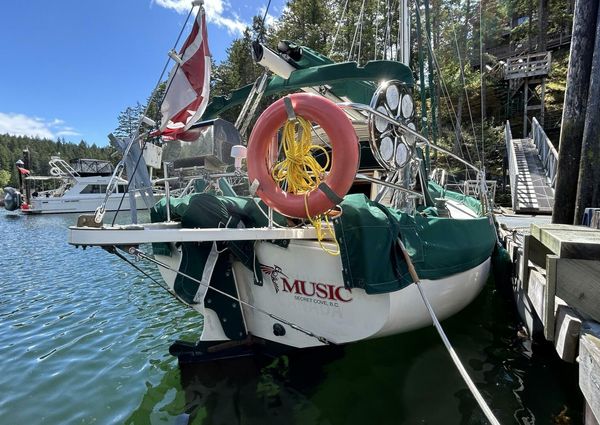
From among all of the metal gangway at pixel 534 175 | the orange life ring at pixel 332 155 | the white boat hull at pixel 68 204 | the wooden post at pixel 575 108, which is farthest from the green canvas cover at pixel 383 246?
the white boat hull at pixel 68 204

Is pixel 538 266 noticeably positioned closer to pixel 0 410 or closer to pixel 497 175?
pixel 0 410

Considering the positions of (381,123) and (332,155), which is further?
(381,123)

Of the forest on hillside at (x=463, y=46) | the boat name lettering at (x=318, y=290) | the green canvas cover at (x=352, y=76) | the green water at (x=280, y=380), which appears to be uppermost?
the forest on hillside at (x=463, y=46)

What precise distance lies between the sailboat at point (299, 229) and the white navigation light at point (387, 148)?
2 centimetres

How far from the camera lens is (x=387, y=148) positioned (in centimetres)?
397

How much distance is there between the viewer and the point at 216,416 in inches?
135

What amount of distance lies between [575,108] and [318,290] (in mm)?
3541

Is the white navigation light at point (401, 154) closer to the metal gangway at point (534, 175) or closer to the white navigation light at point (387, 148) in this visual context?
the white navigation light at point (387, 148)

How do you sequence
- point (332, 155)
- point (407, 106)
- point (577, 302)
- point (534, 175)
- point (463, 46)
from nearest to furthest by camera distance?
point (577, 302) < point (332, 155) < point (407, 106) < point (534, 175) < point (463, 46)

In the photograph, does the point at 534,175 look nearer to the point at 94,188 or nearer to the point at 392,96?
the point at 392,96

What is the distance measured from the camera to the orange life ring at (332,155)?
299 centimetres

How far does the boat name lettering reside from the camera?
135 inches

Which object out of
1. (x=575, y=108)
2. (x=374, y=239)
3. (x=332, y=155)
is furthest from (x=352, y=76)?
(x=575, y=108)

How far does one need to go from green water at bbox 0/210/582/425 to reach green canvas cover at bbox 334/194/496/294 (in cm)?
119
